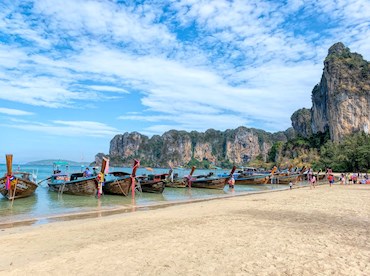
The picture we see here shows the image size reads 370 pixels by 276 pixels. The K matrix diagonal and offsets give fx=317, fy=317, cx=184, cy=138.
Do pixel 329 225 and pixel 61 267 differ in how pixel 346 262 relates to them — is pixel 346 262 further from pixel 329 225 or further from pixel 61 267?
pixel 61 267

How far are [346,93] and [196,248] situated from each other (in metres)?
93.7

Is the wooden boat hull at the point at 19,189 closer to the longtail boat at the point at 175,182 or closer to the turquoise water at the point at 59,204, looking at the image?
the turquoise water at the point at 59,204

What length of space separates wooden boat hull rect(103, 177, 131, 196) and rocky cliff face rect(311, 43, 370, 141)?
257 feet

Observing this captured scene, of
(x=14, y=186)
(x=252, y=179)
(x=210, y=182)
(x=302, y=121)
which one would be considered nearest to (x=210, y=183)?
(x=210, y=182)

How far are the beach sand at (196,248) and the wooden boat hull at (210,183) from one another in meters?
23.0

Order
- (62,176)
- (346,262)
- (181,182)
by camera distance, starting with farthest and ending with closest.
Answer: (181,182)
(62,176)
(346,262)

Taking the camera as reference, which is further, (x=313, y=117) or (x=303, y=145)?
(x=313, y=117)

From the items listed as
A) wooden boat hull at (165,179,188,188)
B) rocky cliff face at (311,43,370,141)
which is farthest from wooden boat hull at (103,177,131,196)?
rocky cliff face at (311,43,370,141)

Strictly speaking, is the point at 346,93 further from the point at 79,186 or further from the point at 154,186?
the point at 79,186

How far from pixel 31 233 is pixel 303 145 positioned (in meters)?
101

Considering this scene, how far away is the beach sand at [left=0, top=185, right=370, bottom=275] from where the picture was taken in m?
5.75

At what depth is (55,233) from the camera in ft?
31.1

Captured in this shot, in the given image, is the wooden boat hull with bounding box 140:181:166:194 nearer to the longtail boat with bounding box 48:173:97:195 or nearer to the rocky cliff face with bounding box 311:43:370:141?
the longtail boat with bounding box 48:173:97:195

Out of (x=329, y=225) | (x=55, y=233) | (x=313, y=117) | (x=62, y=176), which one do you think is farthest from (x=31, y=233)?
(x=313, y=117)
